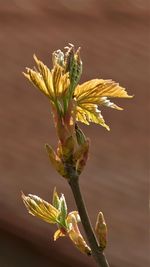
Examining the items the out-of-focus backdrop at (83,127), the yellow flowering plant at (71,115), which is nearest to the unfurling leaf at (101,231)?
the yellow flowering plant at (71,115)

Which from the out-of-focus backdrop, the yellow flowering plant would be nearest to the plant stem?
the yellow flowering plant

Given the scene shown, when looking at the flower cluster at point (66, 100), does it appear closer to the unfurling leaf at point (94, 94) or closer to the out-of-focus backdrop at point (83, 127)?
the unfurling leaf at point (94, 94)

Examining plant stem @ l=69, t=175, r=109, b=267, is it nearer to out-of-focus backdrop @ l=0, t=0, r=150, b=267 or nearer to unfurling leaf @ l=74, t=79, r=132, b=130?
unfurling leaf @ l=74, t=79, r=132, b=130

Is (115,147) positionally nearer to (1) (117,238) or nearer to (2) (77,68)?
(1) (117,238)

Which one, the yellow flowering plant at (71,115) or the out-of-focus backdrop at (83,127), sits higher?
the out-of-focus backdrop at (83,127)

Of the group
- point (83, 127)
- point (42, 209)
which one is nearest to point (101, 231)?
point (42, 209)
